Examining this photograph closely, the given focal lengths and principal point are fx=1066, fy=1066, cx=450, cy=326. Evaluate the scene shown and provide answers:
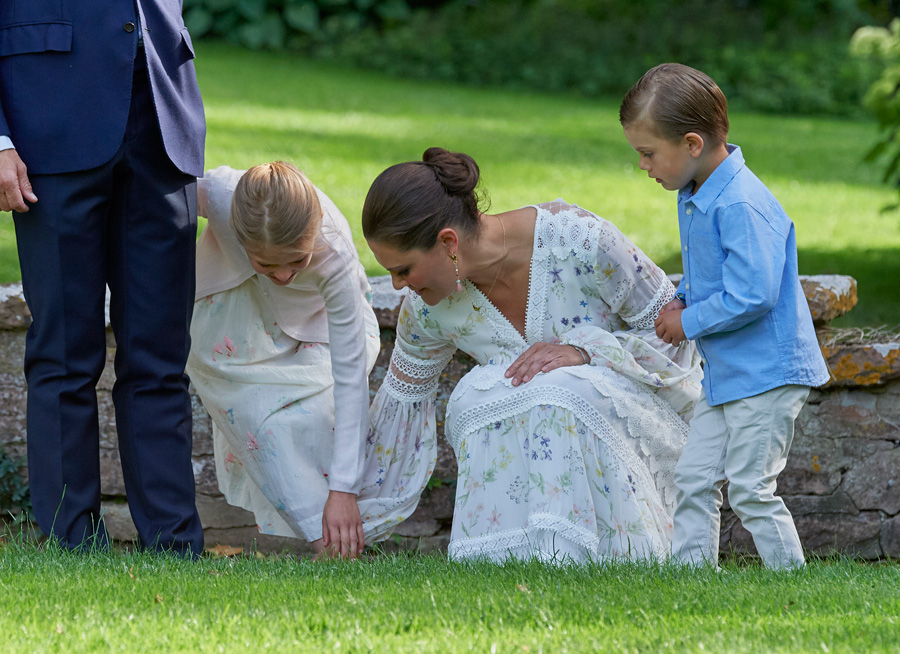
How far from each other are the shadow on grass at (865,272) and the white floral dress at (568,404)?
1.86 metres

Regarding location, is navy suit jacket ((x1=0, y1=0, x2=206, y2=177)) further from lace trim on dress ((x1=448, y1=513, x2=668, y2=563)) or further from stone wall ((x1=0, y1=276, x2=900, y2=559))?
lace trim on dress ((x1=448, y1=513, x2=668, y2=563))

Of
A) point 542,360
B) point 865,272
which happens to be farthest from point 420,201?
point 865,272

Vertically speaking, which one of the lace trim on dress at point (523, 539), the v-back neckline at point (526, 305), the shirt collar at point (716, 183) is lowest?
the lace trim on dress at point (523, 539)

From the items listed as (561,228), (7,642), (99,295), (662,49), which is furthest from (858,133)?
(7,642)

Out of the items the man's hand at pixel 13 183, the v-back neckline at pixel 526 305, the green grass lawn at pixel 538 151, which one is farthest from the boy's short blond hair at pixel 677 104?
the green grass lawn at pixel 538 151

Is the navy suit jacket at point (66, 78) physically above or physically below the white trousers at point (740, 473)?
above

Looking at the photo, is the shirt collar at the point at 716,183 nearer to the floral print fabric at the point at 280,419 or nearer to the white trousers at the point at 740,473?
the white trousers at the point at 740,473

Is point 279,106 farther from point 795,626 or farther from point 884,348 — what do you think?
point 795,626

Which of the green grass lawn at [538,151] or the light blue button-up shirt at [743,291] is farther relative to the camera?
the green grass lawn at [538,151]

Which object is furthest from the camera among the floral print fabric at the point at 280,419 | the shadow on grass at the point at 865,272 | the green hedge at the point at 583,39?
the green hedge at the point at 583,39

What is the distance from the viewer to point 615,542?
3029 millimetres

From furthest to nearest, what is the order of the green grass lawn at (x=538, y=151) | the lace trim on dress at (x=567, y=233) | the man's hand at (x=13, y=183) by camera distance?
1. the green grass lawn at (x=538, y=151)
2. the lace trim on dress at (x=567, y=233)
3. the man's hand at (x=13, y=183)

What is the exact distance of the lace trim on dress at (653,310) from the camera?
326cm

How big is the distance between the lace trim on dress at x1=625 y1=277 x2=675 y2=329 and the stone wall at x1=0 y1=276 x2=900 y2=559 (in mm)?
843
